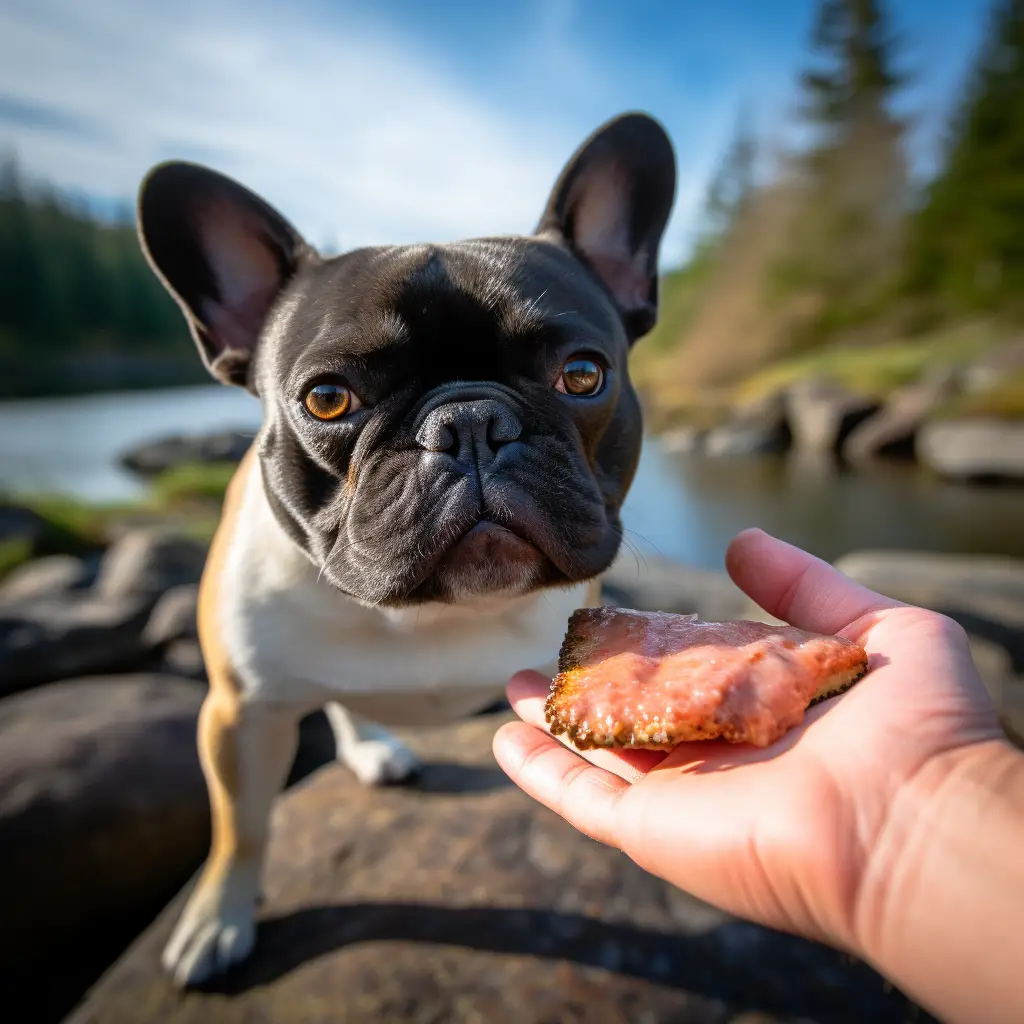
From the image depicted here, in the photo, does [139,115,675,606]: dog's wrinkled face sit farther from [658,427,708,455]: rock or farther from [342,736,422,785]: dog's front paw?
[658,427,708,455]: rock

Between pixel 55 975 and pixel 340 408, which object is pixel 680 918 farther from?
pixel 55 975

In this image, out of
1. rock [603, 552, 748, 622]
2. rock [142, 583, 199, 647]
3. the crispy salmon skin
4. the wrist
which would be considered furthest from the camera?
rock [603, 552, 748, 622]

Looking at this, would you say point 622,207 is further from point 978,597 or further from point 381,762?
point 978,597

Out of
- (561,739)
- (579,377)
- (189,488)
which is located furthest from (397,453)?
(189,488)

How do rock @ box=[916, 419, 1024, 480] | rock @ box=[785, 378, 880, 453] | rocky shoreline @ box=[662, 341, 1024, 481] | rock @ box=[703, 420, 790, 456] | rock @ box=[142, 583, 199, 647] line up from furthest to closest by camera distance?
rock @ box=[703, 420, 790, 456] < rock @ box=[785, 378, 880, 453] < rocky shoreline @ box=[662, 341, 1024, 481] < rock @ box=[916, 419, 1024, 480] < rock @ box=[142, 583, 199, 647]

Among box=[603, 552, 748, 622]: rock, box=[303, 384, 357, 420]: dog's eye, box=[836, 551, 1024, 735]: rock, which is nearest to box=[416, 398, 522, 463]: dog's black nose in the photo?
box=[303, 384, 357, 420]: dog's eye

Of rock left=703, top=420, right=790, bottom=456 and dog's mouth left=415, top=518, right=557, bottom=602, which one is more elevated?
dog's mouth left=415, top=518, right=557, bottom=602

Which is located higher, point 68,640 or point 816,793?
point 816,793
